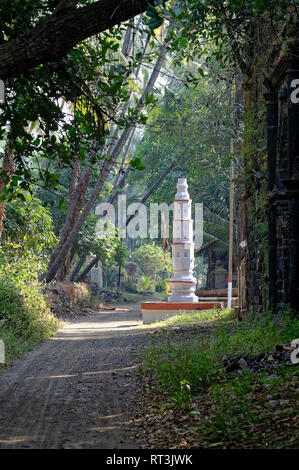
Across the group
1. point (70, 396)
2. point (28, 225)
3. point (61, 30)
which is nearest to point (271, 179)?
point (70, 396)

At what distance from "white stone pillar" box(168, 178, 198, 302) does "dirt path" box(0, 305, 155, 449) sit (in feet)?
23.0

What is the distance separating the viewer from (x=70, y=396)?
859 cm

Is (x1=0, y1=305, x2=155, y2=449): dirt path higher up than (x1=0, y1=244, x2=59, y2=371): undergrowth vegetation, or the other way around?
(x1=0, y1=244, x2=59, y2=371): undergrowth vegetation

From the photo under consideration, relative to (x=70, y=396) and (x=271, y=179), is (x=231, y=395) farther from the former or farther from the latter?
(x=271, y=179)

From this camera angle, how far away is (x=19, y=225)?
22.0m

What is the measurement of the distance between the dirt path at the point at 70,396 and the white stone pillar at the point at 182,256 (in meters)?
7.02

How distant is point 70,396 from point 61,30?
16.0ft

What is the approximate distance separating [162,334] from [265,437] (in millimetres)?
10560

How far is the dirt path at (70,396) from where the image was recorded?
6312 millimetres

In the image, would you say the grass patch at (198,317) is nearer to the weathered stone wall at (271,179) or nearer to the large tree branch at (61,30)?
the weathered stone wall at (271,179)

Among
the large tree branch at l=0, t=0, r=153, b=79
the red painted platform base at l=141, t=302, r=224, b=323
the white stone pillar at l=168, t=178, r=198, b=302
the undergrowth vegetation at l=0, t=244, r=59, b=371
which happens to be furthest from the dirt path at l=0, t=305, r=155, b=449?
the white stone pillar at l=168, t=178, r=198, b=302

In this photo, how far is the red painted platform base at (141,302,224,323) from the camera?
70.5ft

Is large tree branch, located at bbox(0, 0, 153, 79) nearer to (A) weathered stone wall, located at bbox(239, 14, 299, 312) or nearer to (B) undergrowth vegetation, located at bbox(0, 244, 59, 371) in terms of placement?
(A) weathered stone wall, located at bbox(239, 14, 299, 312)
